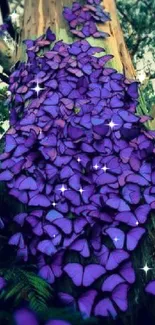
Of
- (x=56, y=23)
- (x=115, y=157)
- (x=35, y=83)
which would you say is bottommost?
(x=115, y=157)

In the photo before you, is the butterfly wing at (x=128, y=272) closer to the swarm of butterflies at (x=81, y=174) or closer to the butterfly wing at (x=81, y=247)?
the swarm of butterflies at (x=81, y=174)

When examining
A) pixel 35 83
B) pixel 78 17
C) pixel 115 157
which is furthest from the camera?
pixel 78 17

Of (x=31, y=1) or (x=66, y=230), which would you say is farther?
(x=31, y=1)

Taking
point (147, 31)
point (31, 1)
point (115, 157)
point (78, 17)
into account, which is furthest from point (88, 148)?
point (147, 31)

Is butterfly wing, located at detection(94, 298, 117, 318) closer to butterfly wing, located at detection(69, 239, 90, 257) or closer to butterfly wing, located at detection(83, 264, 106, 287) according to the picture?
butterfly wing, located at detection(83, 264, 106, 287)

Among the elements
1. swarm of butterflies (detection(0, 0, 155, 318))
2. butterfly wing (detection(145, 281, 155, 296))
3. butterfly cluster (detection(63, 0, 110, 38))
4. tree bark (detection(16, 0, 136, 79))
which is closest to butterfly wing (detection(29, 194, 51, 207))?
swarm of butterflies (detection(0, 0, 155, 318))

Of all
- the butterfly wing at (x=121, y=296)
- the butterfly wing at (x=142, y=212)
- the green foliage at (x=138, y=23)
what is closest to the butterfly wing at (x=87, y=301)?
the butterfly wing at (x=121, y=296)

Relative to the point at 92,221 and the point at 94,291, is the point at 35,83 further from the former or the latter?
the point at 94,291
